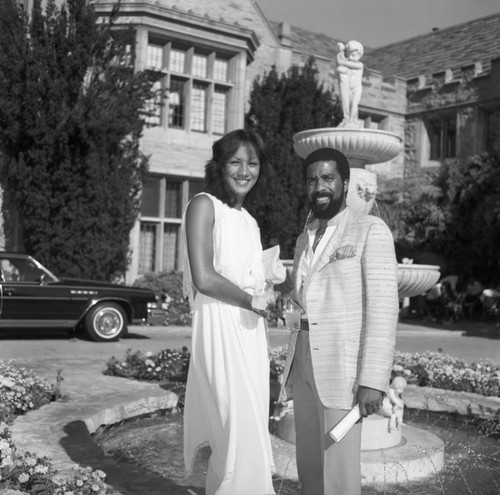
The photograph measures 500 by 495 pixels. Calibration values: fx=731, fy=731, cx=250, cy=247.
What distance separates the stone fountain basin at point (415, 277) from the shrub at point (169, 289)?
884 centimetres

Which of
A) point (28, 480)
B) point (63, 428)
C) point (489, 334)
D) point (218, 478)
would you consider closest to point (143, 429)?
point (63, 428)

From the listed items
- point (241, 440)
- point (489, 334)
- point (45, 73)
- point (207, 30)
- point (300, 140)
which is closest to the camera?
point (241, 440)

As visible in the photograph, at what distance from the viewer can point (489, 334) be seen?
14.9m

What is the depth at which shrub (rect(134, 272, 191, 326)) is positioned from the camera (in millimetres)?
14883

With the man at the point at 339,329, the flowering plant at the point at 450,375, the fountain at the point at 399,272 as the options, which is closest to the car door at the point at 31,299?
the flowering plant at the point at 450,375

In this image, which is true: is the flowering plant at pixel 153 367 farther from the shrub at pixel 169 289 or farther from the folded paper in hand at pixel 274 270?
the shrub at pixel 169 289

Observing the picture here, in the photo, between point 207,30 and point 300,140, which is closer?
point 300,140

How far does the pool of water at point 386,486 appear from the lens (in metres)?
4.15

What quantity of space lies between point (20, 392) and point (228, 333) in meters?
2.84

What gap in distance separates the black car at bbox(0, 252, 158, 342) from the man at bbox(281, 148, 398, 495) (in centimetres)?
840

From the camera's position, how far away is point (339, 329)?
281cm

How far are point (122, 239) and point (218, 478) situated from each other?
1233 centimetres

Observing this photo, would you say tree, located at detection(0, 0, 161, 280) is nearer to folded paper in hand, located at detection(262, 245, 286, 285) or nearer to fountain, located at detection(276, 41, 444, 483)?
fountain, located at detection(276, 41, 444, 483)

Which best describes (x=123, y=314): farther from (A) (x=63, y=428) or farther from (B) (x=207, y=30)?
(B) (x=207, y=30)
